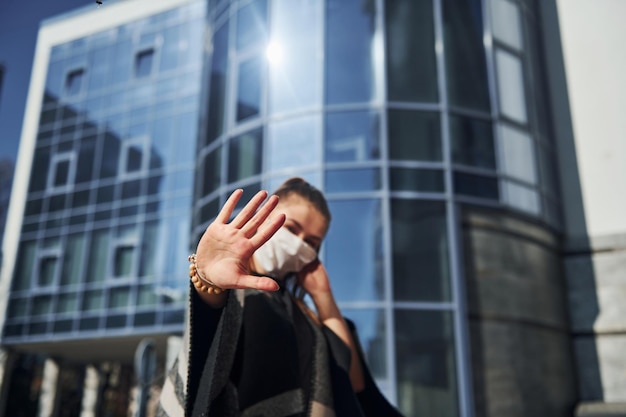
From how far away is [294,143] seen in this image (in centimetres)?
964

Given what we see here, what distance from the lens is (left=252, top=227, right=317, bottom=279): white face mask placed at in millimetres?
2457

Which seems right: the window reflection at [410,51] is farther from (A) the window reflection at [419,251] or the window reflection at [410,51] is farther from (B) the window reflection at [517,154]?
(A) the window reflection at [419,251]

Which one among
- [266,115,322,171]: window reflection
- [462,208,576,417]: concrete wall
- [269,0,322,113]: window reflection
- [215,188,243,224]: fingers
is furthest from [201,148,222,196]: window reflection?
[215,188,243,224]: fingers

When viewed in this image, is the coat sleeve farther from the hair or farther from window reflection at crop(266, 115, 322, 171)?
window reflection at crop(266, 115, 322, 171)

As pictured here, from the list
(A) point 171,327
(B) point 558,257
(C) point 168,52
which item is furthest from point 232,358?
(C) point 168,52

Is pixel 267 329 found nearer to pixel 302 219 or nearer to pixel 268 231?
pixel 302 219

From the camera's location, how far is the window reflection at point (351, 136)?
9.38 m

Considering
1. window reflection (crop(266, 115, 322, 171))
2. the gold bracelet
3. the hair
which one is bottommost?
the gold bracelet

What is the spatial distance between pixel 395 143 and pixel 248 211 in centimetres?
779

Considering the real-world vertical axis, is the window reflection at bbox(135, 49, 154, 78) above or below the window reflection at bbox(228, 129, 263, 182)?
above

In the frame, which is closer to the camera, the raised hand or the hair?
the raised hand

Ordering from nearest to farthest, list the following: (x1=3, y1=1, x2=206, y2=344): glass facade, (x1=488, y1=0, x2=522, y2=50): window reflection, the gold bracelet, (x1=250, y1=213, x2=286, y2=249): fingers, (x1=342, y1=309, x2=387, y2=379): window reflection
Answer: (x1=250, y1=213, x2=286, y2=249): fingers
the gold bracelet
(x1=342, y1=309, x2=387, y2=379): window reflection
(x1=488, y1=0, x2=522, y2=50): window reflection
(x1=3, y1=1, x2=206, y2=344): glass facade

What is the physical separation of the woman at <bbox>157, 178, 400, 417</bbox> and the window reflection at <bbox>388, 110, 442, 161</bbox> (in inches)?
269

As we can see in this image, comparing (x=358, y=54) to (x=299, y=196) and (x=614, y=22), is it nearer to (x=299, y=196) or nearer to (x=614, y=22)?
(x=614, y=22)
